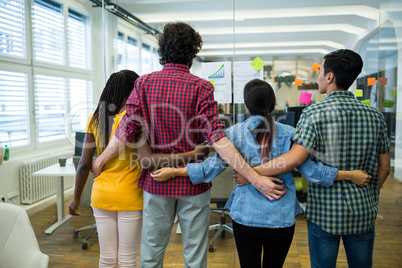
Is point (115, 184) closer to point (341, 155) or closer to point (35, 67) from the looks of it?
point (341, 155)

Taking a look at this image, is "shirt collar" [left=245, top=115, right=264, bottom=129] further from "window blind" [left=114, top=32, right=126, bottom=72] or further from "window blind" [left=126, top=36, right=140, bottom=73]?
"window blind" [left=114, top=32, right=126, bottom=72]

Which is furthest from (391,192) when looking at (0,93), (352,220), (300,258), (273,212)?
(0,93)

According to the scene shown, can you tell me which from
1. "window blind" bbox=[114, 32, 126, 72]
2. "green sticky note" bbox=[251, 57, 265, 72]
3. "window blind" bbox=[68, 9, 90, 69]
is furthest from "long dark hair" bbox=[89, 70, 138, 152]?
"window blind" bbox=[68, 9, 90, 69]

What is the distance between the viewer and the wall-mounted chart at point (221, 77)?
9.52 ft

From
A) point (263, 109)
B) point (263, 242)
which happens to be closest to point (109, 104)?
point (263, 109)

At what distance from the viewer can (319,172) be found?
1.43 metres

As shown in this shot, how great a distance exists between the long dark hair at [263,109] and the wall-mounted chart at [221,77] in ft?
4.66

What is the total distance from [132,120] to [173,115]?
0.65 ft

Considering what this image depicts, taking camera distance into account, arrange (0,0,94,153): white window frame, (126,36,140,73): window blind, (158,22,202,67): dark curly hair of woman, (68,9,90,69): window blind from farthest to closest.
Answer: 1. (68,9,90,69): window blind
2. (0,0,94,153): white window frame
3. (126,36,140,73): window blind
4. (158,22,202,67): dark curly hair of woman

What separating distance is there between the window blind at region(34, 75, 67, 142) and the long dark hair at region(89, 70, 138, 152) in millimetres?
2668

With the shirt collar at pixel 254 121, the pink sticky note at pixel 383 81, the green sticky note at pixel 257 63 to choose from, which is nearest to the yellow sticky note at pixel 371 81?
the pink sticky note at pixel 383 81

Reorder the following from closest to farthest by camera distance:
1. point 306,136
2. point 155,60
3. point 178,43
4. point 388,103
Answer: point 306,136 < point 178,43 < point 388,103 < point 155,60

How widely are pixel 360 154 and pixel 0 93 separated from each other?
3.43m

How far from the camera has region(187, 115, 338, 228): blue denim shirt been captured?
1448 millimetres
